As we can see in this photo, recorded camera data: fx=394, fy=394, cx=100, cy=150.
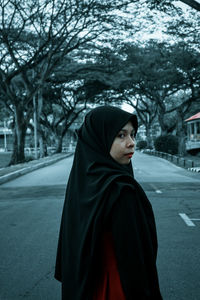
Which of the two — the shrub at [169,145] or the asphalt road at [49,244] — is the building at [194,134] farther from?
the asphalt road at [49,244]

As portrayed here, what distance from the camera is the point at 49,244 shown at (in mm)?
5891

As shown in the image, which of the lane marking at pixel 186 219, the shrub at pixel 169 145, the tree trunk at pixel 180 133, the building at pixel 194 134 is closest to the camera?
the lane marking at pixel 186 219

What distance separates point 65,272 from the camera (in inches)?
82.5

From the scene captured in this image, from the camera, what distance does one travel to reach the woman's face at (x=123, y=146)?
201 cm

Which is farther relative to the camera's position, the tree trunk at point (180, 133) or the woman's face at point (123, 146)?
the tree trunk at point (180, 133)

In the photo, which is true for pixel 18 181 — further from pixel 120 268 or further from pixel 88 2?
pixel 120 268

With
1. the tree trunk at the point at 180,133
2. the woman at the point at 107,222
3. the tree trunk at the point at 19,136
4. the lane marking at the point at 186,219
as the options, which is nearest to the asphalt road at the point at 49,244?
the lane marking at the point at 186,219

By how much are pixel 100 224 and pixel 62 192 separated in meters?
10.2

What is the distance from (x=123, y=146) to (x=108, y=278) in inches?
25.9

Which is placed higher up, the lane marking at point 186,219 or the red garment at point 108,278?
the red garment at point 108,278

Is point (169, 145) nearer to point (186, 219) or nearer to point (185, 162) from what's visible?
point (185, 162)

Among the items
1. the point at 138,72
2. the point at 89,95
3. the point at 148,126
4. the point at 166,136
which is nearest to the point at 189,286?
the point at 138,72

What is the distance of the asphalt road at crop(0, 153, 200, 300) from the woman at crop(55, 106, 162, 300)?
2132 millimetres

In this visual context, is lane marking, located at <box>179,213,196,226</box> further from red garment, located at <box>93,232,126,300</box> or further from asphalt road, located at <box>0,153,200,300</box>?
red garment, located at <box>93,232,126,300</box>
